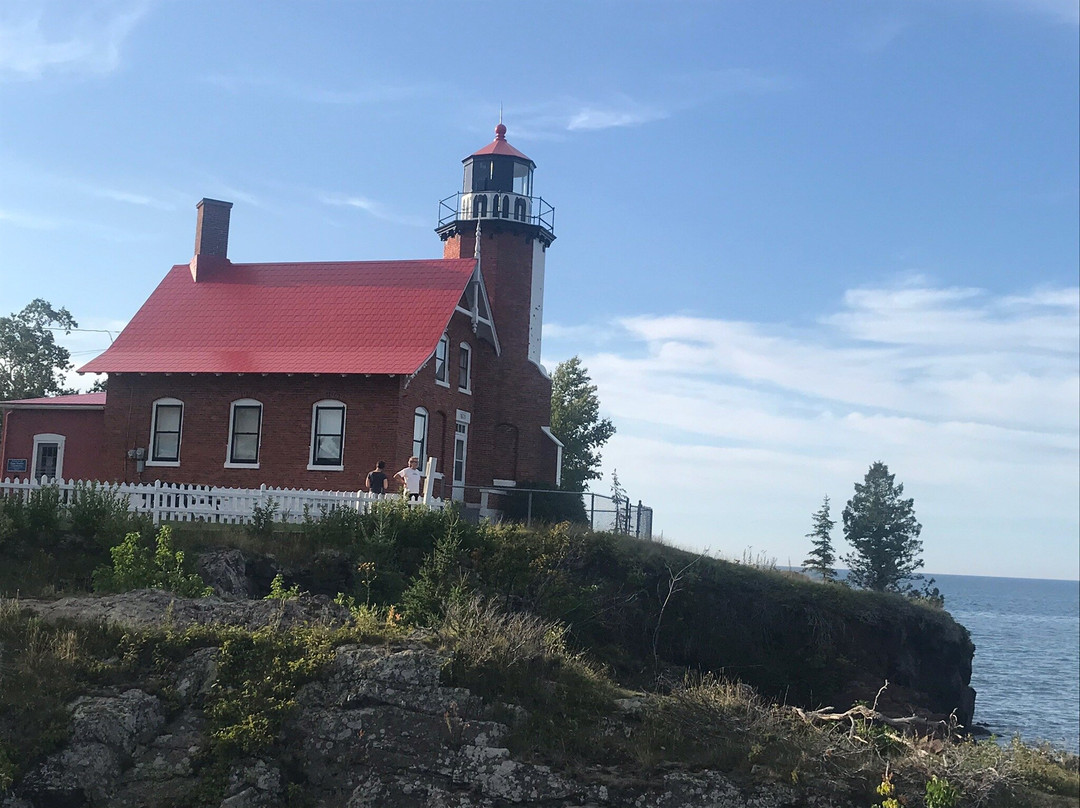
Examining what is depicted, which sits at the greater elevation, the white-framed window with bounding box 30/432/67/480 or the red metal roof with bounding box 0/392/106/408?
the red metal roof with bounding box 0/392/106/408

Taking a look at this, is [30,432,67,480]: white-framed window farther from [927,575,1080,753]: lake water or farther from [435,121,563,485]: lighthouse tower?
[927,575,1080,753]: lake water

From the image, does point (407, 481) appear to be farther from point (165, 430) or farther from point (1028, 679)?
point (1028, 679)

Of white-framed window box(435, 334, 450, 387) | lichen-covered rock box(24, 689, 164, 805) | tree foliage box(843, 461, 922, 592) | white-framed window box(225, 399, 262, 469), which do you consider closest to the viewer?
lichen-covered rock box(24, 689, 164, 805)

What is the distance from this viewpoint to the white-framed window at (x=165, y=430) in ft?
92.3

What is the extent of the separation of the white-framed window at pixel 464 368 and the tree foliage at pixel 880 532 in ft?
116

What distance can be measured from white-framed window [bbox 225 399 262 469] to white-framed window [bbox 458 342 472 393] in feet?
19.6

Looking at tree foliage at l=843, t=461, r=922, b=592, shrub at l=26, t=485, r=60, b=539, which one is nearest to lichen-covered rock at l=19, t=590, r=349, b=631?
shrub at l=26, t=485, r=60, b=539

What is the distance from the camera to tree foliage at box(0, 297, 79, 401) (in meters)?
46.0

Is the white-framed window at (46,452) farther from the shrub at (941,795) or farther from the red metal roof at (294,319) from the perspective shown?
the shrub at (941,795)

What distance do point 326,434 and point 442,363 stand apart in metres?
4.05

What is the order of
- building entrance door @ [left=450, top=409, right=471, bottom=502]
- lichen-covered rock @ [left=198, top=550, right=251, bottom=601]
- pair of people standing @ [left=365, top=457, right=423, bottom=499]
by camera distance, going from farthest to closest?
1. building entrance door @ [left=450, top=409, right=471, bottom=502]
2. pair of people standing @ [left=365, top=457, right=423, bottom=499]
3. lichen-covered rock @ [left=198, top=550, right=251, bottom=601]

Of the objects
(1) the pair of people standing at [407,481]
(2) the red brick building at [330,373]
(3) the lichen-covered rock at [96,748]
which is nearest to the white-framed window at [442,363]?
(2) the red brick building at [330,373]

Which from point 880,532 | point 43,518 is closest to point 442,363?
point 43,518

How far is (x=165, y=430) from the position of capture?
2823cm
